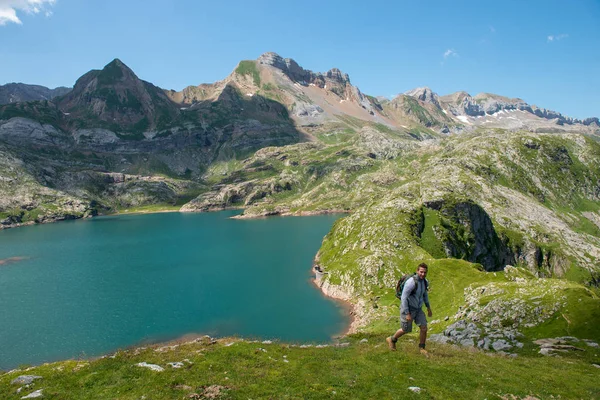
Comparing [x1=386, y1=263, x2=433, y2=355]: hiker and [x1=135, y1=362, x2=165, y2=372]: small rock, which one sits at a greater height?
[x1=386, y1=263, x2=433, y2=355]: hiker

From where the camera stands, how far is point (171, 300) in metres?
96.8

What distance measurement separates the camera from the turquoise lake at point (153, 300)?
73000mm

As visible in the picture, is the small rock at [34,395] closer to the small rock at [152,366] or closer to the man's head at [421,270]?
the small rock at [152,366]

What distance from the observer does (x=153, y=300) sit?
319 feet

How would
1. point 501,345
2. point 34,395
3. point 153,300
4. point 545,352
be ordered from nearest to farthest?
point 34,395 → point 545,352 → point 501,345 → point 153,300

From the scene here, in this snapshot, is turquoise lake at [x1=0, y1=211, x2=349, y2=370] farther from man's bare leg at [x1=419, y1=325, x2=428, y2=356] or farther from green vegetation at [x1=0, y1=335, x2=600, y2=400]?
man's bare leg at [x1=419, y1=325, x2=428, y2=356]

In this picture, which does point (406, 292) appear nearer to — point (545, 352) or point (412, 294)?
point (412, 294)

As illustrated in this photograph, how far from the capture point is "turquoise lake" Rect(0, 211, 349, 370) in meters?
73.0

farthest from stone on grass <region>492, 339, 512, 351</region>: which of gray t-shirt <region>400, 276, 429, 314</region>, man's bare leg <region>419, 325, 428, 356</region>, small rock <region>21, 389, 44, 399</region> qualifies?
small rock <region>21, 389, 44, 399</region>

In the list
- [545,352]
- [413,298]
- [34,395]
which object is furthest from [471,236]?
[34,395]

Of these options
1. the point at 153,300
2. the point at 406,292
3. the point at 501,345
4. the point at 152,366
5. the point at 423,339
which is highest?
the point at 406,292

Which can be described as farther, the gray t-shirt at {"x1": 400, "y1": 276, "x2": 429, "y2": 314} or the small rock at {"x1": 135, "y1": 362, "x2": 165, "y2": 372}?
the small rock at {"x1": 135, "y1": 362, "x2": 165, "y2": 372}

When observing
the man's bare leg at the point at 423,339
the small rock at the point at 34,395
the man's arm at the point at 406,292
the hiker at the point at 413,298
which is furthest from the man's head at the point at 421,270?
the small rock at the point at 34,395

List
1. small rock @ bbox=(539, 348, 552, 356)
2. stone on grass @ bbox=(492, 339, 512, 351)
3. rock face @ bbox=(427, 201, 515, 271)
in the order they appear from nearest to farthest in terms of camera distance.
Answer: small rock @ bbox=(539, 348, 552, 356), stone on grass @ bbox=(492, 339, 512, 351), rock face @ bbox=(427, 201, 515, 271)
